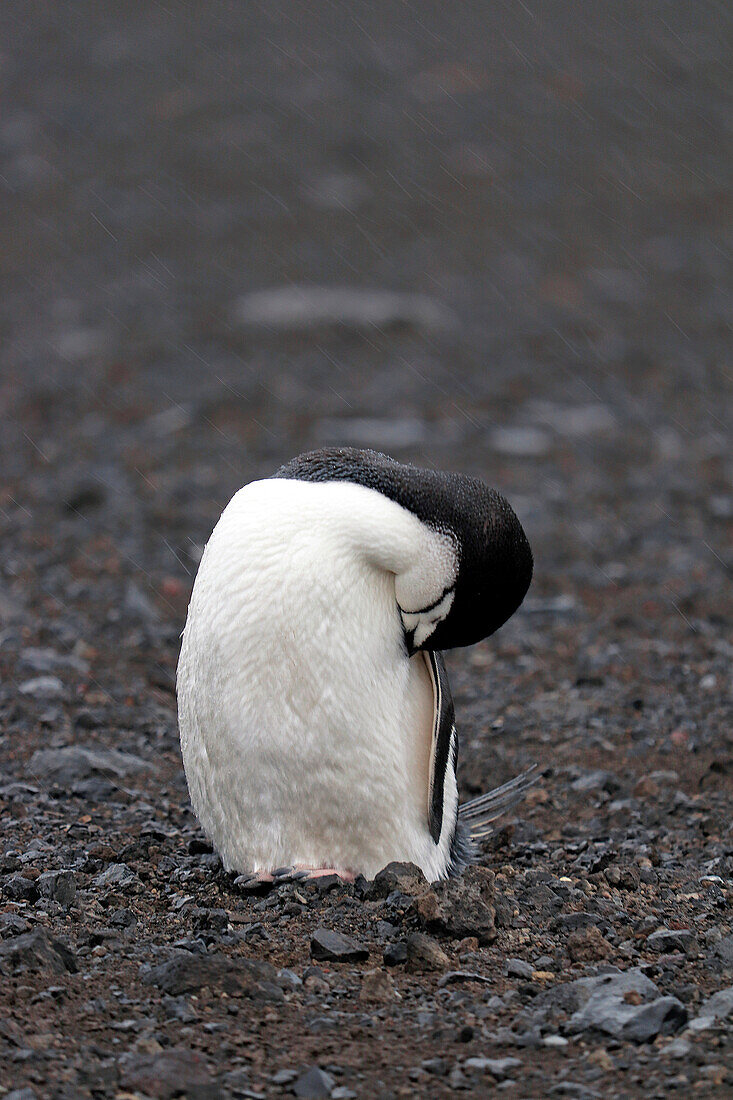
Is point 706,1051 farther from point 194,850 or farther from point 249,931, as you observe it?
point 194,850

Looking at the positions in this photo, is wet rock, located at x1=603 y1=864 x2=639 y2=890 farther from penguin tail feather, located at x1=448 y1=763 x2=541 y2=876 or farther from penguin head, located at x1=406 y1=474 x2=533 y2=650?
penguin head, located at x1=406 y1=474 x2=533 y2=650

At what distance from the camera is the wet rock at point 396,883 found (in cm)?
388

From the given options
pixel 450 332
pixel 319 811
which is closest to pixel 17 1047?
pixel 319 811

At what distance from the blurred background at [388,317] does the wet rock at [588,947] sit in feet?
6.37

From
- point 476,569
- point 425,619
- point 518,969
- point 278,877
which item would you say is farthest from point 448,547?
point 518,969

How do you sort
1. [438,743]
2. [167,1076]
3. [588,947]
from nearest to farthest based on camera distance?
1. [167,1076]
2. [588,947]
3. [438,743]

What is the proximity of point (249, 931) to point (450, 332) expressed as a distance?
908 centimetres

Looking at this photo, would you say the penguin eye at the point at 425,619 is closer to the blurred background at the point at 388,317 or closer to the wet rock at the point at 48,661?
the blurred background at the point at 388,317

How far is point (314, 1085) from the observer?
2.92m

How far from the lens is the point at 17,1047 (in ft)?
9.86

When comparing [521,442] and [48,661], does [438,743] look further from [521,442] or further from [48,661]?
[521,442]

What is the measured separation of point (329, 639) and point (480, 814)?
147cm

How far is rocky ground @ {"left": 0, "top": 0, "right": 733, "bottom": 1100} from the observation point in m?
3.28

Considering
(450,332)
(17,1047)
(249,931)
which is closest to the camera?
(17,1047)
